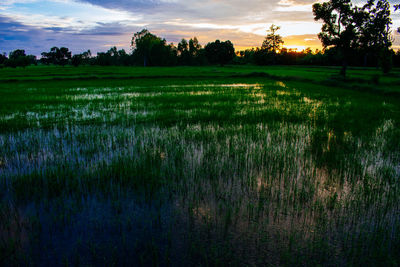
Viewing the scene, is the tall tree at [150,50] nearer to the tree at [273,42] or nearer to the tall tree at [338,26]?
the tree at [273,42]

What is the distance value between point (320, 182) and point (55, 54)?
138297 millimetres

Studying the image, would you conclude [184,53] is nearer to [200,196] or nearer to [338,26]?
[338,26]

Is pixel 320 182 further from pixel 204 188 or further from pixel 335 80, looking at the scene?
pixel 335 80

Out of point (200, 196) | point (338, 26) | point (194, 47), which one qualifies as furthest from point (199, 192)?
point (194, 47)

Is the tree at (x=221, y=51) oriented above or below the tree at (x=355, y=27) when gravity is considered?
above

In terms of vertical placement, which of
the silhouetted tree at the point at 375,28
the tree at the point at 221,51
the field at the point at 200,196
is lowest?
the field at the point at 200,196

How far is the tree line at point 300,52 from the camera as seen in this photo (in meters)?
28.5

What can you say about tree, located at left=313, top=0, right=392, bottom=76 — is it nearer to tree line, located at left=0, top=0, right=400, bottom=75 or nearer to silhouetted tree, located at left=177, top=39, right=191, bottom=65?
tree line, located at left=0, top=0, right=400, bottom=75

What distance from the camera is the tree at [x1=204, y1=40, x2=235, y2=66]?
90062 mm

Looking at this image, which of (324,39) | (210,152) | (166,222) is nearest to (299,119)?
(210,152)

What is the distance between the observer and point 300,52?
267 feet

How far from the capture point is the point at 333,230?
9.98ft

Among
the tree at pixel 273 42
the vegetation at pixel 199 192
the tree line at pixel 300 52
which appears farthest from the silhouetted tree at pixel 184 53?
the vegetation at pixel 199 192

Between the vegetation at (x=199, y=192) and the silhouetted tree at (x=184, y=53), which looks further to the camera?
the silhouetted tree at (x=184, y=53)
